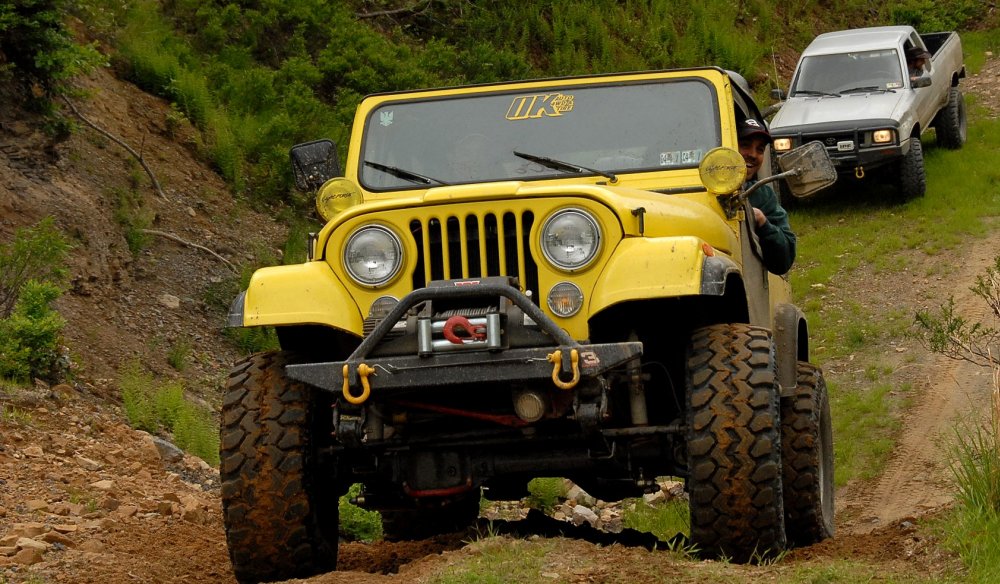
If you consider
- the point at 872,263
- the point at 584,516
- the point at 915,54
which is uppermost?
the point at 915,54

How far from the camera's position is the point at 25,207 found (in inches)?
409

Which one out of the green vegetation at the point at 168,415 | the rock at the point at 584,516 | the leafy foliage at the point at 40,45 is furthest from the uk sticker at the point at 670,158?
the leafy foliage at the point at 40,45

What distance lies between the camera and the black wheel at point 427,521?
7.41 meters

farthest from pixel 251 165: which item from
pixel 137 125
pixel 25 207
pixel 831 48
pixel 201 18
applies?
pixel 831 48

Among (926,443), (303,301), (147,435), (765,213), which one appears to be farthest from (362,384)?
(926,443)

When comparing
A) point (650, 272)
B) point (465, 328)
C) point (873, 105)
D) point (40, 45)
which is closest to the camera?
point (465, 328)

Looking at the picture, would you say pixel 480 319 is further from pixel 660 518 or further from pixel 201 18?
pixel 201 18

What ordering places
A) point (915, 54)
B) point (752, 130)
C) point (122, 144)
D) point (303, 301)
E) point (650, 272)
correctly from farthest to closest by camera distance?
point (915, 54)
point (122, 144)
point (752, 130)
point (303, 301)
point (650, 272)

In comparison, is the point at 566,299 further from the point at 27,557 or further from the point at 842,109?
the point at 842,109

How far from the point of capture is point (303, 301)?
551cm

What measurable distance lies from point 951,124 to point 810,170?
40.5 feet

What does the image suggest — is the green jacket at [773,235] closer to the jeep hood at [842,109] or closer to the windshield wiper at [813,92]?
the jeep hood at [842,109]

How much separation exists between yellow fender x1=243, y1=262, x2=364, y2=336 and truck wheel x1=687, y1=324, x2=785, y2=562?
50.8 inches

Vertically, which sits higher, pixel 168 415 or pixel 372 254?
pixel 372 254
